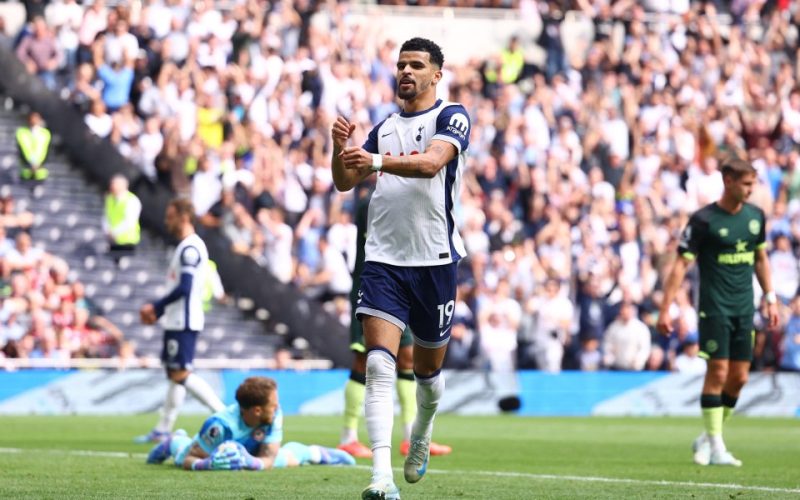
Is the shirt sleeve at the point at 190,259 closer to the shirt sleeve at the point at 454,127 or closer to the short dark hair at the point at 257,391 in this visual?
the short dark hair at the point at 257,391

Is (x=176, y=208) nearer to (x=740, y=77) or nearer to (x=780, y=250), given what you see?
(x=780, y=250)

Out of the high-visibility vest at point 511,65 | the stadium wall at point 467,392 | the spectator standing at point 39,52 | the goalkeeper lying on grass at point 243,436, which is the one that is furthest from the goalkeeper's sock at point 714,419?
the high-visibility vest at point 511,65

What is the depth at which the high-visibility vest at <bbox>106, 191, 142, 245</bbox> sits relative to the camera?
24.3 m

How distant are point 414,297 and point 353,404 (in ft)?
17.1

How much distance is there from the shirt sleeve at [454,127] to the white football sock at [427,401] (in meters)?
1.55

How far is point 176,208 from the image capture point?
15.6 metres

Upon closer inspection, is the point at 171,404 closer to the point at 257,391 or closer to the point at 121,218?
the point at 257,391

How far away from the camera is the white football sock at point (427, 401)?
34.0 feet

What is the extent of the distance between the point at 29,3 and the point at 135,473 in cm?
1635

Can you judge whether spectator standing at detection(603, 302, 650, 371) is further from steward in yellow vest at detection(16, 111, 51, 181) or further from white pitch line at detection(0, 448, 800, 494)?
white pitch line at detection(0, 448, 800, 494)

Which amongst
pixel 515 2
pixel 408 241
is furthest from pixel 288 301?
pixel 408 241

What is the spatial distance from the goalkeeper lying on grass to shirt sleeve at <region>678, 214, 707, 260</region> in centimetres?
407

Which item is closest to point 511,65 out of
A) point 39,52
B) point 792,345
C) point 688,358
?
point 688,358

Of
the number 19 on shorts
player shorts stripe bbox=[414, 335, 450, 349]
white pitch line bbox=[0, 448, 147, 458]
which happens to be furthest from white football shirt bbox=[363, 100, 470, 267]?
white pitch line bbox=[0, 448, 147, 458]
